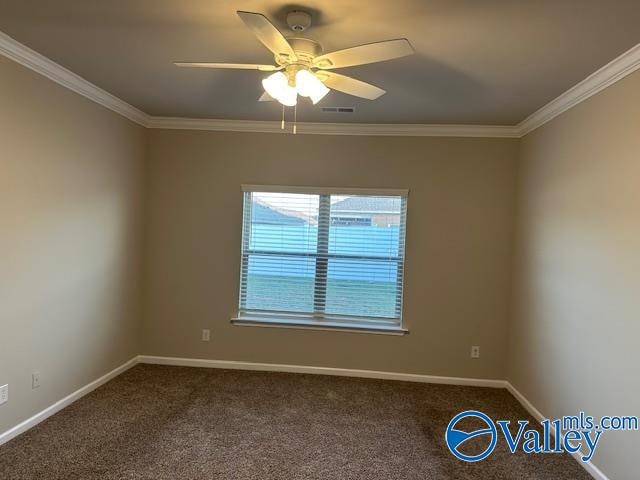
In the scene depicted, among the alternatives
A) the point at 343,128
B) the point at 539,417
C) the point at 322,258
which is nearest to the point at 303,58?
the point at 343,128

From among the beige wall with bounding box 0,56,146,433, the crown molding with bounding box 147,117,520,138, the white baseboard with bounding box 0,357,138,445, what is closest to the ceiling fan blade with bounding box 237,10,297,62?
the beige wall with bounding box 0,56,146,433

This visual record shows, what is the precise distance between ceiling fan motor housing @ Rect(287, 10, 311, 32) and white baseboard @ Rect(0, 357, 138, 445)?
302 centimetres

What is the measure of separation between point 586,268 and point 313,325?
241 cm

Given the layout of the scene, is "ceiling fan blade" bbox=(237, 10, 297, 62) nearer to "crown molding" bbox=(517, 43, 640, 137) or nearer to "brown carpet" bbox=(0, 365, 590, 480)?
"crown molding" bbox=(517, 43, 640, 137)

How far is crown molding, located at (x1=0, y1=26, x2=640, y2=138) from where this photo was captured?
2.47 m

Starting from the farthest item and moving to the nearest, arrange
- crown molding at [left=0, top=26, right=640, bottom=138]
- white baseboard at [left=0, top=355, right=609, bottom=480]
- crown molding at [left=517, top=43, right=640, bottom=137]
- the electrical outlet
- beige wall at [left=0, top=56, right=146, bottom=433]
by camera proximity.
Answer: white baseboard at [left=0, top=355, right=609, bottom=480], the electrical outlet, beige wall at [left=0, top=56, right=146, bottom=433], crown molding at [left=0, top=26, right=640, bottom=138], crown molding at [left=517, top=43, right=640, bottom=137]

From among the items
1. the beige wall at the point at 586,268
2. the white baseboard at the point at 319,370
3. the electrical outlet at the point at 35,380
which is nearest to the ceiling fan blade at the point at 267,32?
the beige wall at the point at 586,268

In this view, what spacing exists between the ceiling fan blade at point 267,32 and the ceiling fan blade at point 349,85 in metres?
0.25

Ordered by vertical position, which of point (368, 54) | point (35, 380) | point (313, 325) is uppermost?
point (368, 54)

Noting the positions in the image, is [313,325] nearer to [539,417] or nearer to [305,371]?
[305,371]

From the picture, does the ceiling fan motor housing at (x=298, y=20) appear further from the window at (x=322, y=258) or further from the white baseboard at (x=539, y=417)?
the white baseboard at (x=539, y=417)

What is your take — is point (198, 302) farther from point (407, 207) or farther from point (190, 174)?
point (407, 207)

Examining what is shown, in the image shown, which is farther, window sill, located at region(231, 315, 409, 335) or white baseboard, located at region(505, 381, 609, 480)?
window sill, located at region(231, 315, 409, 335)

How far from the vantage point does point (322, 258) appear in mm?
4199
